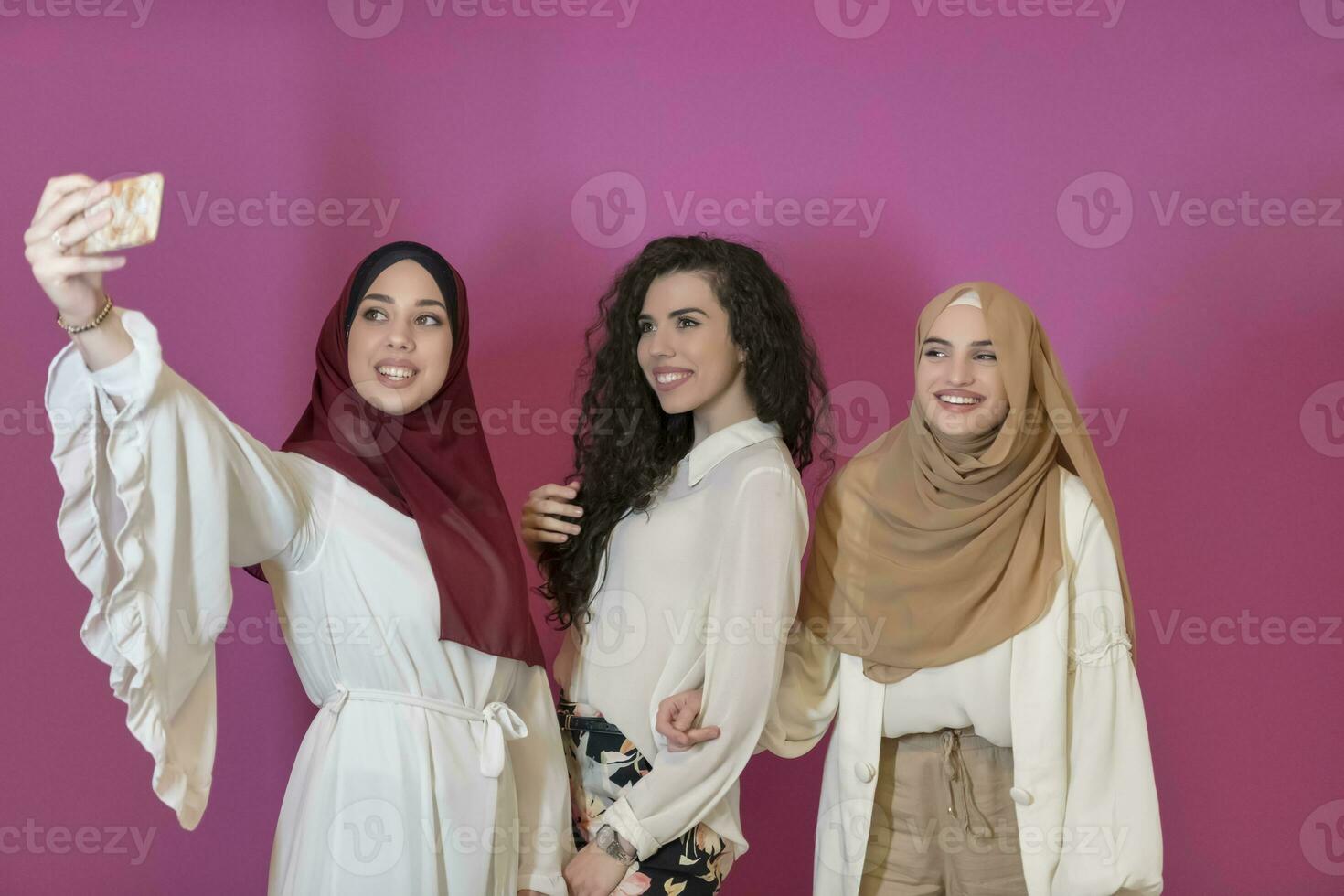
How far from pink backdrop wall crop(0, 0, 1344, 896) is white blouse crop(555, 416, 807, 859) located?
3.62 feet

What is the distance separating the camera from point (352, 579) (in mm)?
2309

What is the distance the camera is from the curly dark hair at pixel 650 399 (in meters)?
2.74

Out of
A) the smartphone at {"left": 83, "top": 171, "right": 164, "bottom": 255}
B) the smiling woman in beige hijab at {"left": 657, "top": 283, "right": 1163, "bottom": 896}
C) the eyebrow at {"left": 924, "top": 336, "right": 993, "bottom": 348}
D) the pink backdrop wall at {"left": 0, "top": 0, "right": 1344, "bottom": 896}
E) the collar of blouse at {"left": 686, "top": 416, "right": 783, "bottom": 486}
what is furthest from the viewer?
the pink backdrop wall at {"left": 0, "top": 0, "right": 1344, "bottom": 896}

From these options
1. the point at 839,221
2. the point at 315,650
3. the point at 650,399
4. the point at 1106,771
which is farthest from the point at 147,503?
the point at 839,221

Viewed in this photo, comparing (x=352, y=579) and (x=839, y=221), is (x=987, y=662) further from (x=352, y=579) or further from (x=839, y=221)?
(x=839, y=221)

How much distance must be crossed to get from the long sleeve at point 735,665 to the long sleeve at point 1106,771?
1.90 feet

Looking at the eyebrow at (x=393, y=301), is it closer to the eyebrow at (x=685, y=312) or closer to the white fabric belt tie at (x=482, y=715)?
the eyebrow at (x=685, y=312)

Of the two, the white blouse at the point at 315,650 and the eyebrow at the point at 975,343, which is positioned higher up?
the eyebrow at the point at 975,343

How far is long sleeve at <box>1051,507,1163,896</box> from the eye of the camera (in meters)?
2.40

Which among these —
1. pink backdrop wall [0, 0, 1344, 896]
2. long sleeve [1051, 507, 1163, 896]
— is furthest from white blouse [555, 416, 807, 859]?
pink backdrop wall [0, 0, 1344, 896]

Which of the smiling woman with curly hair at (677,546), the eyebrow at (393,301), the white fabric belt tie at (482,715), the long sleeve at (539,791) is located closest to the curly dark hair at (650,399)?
the smiling woman with curly hair at (677,546)

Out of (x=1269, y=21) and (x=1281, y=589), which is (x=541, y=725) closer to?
(x=1281, y=589)

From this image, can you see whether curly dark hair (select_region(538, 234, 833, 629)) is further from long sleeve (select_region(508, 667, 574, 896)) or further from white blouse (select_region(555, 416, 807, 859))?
long sleeve (select_region(508, 667, 574, 896))

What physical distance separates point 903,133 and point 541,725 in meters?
2.07
